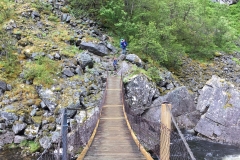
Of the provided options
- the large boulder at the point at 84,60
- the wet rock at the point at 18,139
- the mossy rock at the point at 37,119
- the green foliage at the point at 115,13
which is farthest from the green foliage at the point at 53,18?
the wet rock at the point at 18,139

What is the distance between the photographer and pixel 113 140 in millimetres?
7219

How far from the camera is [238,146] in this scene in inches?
484

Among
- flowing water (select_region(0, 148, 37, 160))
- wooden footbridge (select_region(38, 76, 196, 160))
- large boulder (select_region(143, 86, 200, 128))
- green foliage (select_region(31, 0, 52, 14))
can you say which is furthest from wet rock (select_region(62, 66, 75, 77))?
green foliage (select_region(31, 0, 52, 14))

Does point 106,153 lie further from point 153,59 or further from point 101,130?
point 153,59

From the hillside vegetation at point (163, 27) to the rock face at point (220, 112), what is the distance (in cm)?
351

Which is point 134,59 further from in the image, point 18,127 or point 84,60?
point 18,127

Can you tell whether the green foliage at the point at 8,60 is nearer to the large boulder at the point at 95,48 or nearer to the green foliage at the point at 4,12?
the green foliage at the point at 4,12

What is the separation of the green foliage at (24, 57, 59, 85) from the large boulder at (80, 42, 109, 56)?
270cm

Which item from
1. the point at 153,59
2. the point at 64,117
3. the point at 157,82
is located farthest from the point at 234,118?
the point at 64,117

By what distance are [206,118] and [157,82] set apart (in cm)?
327

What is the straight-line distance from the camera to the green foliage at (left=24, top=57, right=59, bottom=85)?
13.3 m

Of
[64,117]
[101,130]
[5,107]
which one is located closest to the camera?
[64,117]

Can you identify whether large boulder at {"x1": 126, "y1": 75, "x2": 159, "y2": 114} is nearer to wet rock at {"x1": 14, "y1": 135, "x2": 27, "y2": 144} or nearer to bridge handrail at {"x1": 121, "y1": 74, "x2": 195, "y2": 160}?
bridge handrail at {"x1": 121, "y1": 74, "x2": 195, "y2": 160}

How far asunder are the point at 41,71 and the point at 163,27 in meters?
8.82
